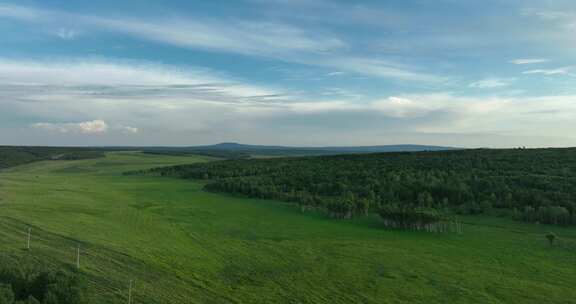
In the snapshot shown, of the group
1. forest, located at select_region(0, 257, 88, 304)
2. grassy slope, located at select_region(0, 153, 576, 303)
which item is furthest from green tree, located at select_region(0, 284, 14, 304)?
grassy slope, located at select_region(0, 153, 576, 303)

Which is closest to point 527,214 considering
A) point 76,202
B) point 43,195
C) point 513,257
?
point 513,257

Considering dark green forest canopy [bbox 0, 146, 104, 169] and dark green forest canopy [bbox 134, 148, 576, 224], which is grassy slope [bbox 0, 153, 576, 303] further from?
dark green forest canopy [bbox 0, 146, 104, 169]

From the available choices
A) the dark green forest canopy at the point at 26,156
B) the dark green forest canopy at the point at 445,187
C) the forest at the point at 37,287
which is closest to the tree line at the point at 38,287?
the forest at the point at 37,287

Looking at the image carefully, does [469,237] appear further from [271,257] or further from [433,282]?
[271,257]

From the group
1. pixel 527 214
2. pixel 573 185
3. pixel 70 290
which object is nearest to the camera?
pixel 70 290

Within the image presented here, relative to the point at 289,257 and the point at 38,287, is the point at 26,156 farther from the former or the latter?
the point at 38,287

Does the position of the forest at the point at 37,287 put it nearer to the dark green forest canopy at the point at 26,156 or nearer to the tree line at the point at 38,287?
the tree line at the point at 38,287
